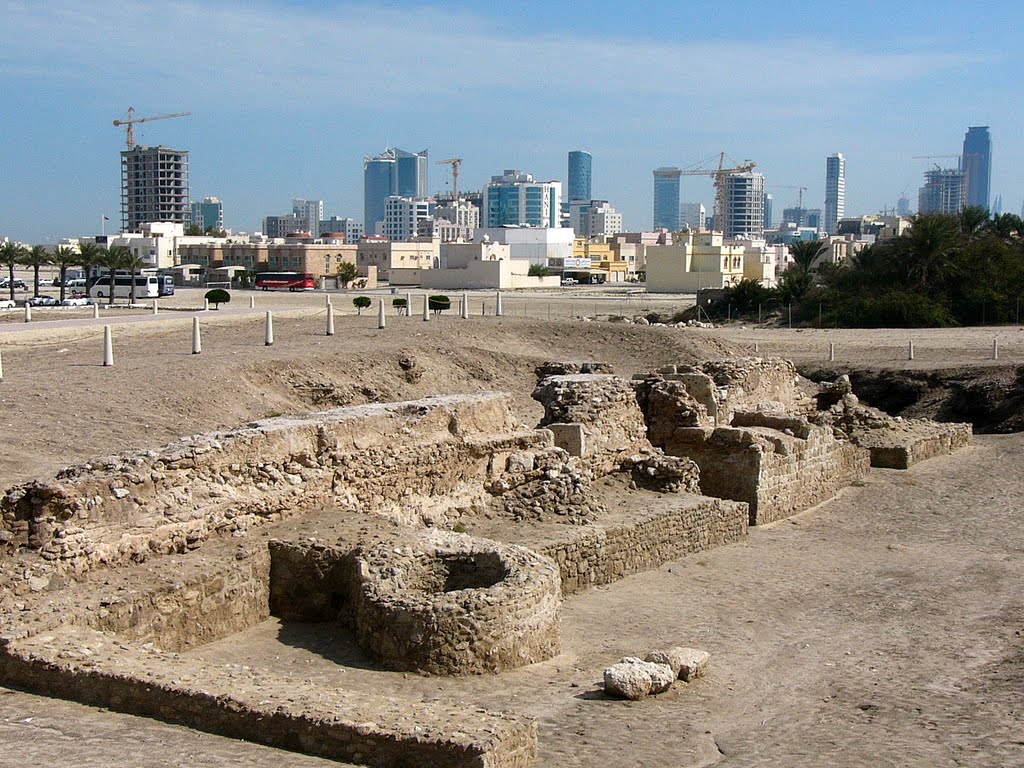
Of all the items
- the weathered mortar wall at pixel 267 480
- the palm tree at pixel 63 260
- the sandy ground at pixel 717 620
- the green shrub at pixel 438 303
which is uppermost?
the palm tree at pixel 63 260

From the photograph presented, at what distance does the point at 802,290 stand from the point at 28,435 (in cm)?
3784

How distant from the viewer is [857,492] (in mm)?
19078

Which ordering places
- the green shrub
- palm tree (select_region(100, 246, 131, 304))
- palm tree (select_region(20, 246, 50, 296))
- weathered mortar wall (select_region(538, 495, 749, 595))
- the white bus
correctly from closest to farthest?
weathered mortar wall (select_region(538, 495, 749, 595)) → the green shrub → palm tree (select_region(100, 246, 131, 304)) → the white bus → palm tree (select_region(20, 246, 50, 296))

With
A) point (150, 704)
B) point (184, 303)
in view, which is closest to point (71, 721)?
point (150, 704)

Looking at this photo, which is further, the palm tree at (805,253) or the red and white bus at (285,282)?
the red and white bus at (285,282)

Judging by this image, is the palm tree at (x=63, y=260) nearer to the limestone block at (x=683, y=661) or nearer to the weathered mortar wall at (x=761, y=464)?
the weathered mortar wall at (x=761, y=464)

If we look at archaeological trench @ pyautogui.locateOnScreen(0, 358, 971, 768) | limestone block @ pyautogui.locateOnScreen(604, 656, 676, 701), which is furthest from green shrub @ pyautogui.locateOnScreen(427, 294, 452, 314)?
limestone block @ pyautogui.locateOnScreen(604, 656, 676, 701)

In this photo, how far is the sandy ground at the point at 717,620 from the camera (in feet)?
26.0

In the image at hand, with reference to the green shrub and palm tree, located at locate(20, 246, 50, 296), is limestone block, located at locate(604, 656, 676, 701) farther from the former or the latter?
palm tree, located at locate(20, 246, 50, 296)

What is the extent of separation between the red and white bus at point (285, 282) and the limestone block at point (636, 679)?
6216 centimetres

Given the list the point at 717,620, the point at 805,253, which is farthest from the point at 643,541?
the point at 805,253

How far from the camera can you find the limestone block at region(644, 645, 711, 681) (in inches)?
369

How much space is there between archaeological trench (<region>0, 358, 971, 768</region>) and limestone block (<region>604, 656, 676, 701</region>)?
88cm

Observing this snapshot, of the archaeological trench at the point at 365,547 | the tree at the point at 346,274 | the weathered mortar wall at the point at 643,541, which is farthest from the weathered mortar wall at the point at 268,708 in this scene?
the tree at the point at 346,274
